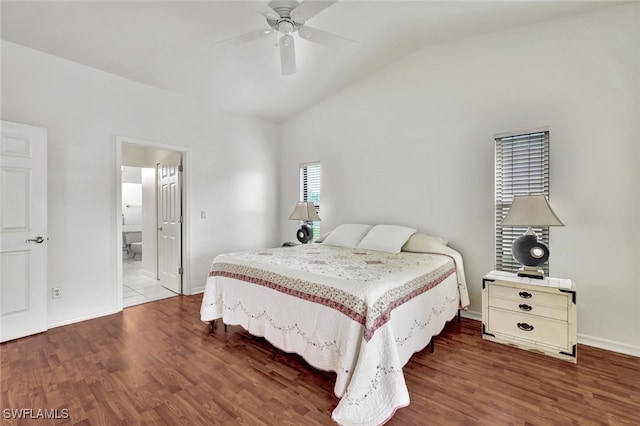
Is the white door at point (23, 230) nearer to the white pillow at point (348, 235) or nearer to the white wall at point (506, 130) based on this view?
the white pillow at point (348, 235)

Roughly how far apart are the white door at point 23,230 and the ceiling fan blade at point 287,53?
2403mm

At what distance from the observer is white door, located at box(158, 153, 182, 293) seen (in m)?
4.05

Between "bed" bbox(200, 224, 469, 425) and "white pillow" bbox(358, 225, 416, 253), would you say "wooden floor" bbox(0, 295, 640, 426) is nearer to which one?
"bed" bbox(200, 224, 469, 425)

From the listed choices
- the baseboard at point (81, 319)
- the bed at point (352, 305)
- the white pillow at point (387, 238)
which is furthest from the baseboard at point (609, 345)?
the baseboard at point (81, 319)

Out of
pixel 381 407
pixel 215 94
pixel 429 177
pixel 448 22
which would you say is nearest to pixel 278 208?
pixel 215 94

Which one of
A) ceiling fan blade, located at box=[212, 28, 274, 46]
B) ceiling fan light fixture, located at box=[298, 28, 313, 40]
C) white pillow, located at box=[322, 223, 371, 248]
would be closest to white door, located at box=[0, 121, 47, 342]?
ceiling fan blade, located at box=[212, 28, 274, 46]

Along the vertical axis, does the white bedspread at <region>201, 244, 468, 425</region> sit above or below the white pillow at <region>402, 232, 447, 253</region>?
→ below

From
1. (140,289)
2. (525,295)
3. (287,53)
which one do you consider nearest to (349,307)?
(525,295)

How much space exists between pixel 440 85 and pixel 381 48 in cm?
83

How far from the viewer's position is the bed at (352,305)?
1585mm

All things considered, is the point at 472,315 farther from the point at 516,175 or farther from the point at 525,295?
the point at 516,175

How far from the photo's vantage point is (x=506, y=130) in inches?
116

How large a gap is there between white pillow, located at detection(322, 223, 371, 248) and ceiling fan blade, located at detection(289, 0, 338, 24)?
93.9 inches

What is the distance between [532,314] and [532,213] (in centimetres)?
84
